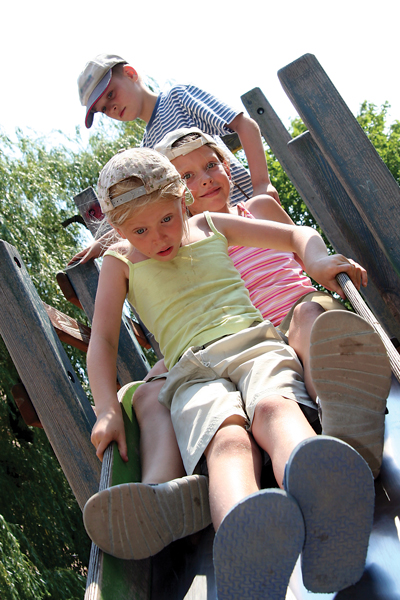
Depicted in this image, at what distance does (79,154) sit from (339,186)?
5852 mm

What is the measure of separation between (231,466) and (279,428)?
142 mm

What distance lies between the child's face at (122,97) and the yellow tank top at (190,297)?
1.43 m

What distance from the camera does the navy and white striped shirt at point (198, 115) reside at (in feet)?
10.1

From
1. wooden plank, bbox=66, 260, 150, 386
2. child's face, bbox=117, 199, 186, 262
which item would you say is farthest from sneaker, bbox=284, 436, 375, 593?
wooden plank, bbox=66, 260, 150, 386

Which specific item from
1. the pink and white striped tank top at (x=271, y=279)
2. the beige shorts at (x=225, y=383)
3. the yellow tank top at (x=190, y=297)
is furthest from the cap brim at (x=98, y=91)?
the beige shorts at (x=225, y=383)

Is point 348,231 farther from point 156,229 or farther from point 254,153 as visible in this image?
point 156,229

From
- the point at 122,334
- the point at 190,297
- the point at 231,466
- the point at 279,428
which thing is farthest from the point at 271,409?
the point at 122,334

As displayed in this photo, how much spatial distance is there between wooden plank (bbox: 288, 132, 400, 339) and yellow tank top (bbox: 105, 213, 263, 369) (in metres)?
0.69

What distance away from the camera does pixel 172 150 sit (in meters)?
2.49

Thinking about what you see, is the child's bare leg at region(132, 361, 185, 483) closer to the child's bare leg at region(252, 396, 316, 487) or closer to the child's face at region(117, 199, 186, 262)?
the child's bare leg at region(252, 396, 316, 487)

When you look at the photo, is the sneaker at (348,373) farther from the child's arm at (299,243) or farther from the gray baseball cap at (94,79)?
the gray baseball cap at (94,79)

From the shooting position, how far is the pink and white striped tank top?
234 centimetres

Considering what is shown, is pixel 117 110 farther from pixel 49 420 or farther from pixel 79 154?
pixel 79 154

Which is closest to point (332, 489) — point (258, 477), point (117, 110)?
point (258, 477)
